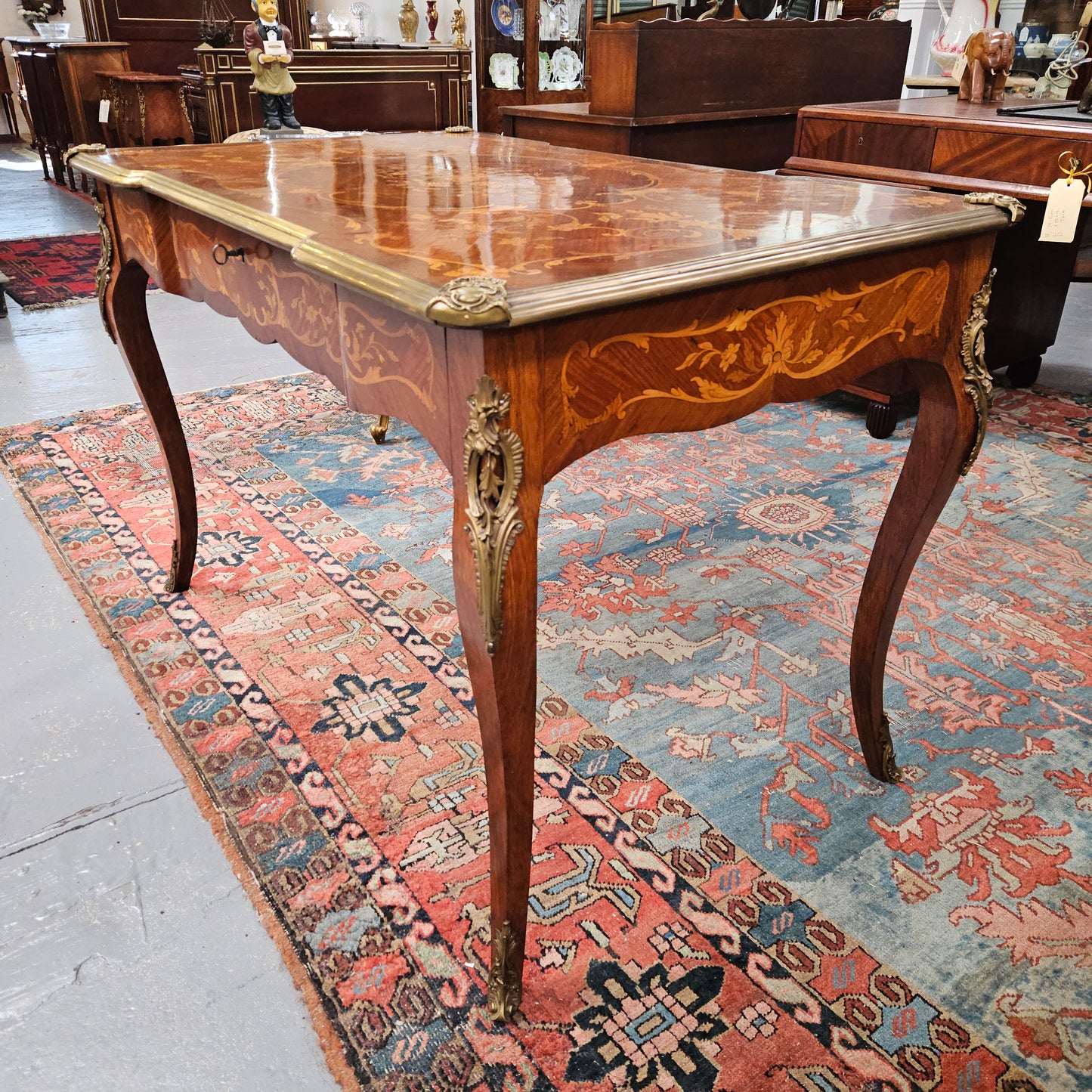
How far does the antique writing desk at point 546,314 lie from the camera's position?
34.6 inches

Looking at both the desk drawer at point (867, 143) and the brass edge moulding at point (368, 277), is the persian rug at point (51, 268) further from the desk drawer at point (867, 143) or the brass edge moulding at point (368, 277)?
the brass edge moulding at point (368, 277)

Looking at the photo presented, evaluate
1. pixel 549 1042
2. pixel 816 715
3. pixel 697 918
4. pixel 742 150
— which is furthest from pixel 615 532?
pixel 742 150

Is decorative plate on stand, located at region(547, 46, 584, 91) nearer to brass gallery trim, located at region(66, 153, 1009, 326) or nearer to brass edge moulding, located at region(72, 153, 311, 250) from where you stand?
brass edge moulding, located at region(72, 153, 311, 250)

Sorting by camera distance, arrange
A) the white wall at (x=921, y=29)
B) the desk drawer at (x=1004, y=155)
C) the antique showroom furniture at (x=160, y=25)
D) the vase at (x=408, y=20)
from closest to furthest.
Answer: the desk drawer at (x=1004, y=155)
the white wall at (x=921, y=29)
the vase at (x=408, y=20)
the antique showroom furniture at (x=160, y=25)

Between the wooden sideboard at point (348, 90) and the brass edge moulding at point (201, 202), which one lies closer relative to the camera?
the brass edge moulding at point (201, 202)

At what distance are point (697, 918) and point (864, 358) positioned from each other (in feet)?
2.49

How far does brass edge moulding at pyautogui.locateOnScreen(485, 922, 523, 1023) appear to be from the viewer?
43.3 inches

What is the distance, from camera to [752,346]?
3.41 ft

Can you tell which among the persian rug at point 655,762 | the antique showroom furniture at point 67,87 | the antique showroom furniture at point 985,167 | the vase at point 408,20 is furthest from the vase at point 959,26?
the antique showroom furniture at point 67,87

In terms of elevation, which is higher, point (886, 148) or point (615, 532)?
point (886, 148)

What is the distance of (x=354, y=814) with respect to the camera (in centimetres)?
143

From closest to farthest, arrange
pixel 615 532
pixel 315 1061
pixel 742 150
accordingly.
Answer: pixel 315 1061 → pixel 615 532 → pixel 742 150

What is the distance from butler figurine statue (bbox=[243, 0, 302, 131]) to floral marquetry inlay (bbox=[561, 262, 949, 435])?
3.55 metres

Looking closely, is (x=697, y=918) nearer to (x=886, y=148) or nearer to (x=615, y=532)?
(x=615, y=532)
